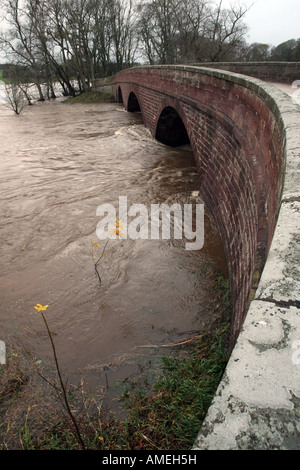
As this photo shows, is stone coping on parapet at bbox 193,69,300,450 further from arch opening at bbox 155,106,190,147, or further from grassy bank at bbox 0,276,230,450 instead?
arch opening at bbox 155,106,190,147

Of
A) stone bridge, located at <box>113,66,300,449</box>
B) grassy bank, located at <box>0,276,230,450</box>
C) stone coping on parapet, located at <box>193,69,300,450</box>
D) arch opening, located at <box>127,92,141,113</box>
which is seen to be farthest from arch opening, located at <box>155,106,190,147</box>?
stone coping on parapet, located at <box>193,69,300,450</box>

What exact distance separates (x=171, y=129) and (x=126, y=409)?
404 inches

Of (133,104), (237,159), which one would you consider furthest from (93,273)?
(133,104)

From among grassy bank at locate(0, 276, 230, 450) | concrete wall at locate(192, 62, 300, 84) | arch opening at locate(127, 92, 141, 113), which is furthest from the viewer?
arch opening at locate(127, 92, 141, 113)

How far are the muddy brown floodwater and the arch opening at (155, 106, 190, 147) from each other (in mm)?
2719

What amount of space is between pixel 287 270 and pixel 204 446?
739 millimetres

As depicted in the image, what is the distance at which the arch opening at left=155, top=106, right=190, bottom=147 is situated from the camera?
10320mm

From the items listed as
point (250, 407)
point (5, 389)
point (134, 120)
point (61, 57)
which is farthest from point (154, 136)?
point (61, 57)

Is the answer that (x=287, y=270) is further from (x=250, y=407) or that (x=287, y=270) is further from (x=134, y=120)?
(x=134, y=120)

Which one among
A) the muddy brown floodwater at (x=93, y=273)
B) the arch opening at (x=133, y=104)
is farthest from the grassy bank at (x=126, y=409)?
the arch opening at (x=133, y=104)

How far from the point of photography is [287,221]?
143 centimetres

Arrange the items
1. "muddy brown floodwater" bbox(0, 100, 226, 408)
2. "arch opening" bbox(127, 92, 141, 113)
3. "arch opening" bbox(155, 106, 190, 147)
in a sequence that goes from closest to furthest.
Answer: "muddy brown floodwater" bbox(0, 100, 226, 408) < "arch opening" bbox(155, 106, 190, 147) < "arch opening" bbox(127, 92, 141, 113)

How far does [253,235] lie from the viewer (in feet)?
8.87

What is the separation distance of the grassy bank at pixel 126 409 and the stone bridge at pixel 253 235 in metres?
0.46
